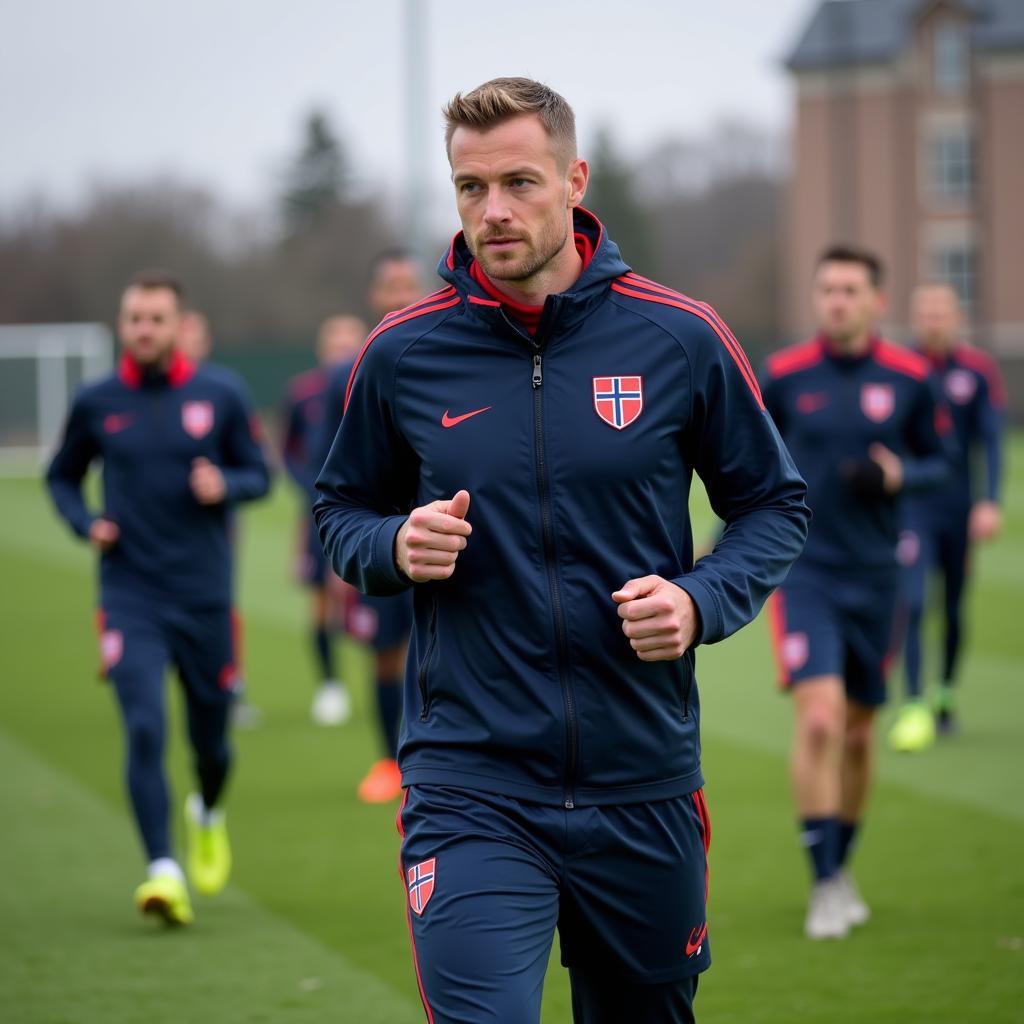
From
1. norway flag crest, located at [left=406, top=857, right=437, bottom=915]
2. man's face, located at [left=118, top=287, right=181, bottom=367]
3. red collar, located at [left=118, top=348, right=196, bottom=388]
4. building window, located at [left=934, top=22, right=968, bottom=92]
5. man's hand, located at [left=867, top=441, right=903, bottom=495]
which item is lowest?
norway flag crest, located at [left=406, top=857, right=437, bottom=915]

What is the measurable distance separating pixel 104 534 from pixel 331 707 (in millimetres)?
4801

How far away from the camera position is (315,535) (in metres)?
11.4

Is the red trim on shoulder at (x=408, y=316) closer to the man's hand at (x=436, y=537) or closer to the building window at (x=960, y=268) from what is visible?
the man's hand at (x=436, y=537)

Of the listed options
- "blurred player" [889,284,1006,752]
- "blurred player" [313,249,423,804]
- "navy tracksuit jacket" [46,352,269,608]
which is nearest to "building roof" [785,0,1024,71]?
"blurred player" [889,284,1006,752]

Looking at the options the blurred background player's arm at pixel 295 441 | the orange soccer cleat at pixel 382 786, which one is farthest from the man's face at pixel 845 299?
the blurred background player's arm at pixel 295 441

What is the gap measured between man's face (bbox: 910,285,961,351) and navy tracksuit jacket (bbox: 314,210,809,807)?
289 inches

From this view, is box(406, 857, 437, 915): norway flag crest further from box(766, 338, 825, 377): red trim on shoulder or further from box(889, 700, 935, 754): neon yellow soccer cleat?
box(889, 700, 935, 754): neon yellow soccer cleat

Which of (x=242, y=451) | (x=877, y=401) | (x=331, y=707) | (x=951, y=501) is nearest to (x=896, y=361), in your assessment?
(x=877, y=401)

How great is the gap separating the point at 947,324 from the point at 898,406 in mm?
4089

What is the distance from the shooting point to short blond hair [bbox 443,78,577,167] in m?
3.48

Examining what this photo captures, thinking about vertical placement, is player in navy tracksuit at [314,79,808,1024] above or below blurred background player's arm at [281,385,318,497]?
above

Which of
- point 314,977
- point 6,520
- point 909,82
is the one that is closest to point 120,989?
point 314,977

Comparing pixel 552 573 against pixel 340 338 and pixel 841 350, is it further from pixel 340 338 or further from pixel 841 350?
pixel 340 338

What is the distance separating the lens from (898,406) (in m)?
6.89
